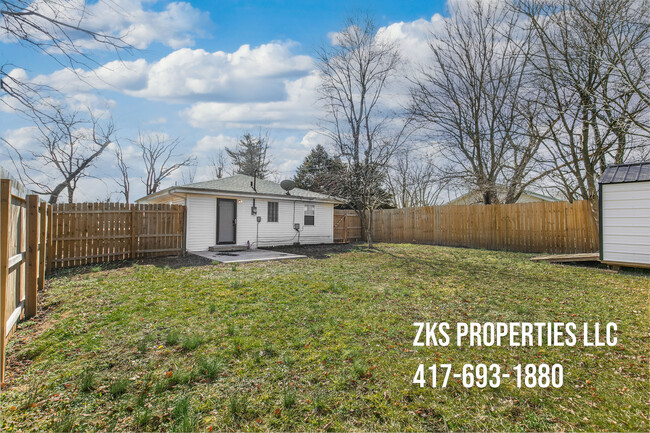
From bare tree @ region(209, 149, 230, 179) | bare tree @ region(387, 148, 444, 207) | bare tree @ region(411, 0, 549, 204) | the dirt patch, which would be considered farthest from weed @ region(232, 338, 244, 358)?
bare tree @ region(209, 149, 230, 179)

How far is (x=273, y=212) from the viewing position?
13.9 m

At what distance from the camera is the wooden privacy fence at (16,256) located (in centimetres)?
261

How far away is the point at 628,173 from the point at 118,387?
10.5 metres

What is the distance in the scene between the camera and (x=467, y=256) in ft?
34.8

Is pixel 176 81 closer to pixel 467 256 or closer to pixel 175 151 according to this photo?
pixel 467 256

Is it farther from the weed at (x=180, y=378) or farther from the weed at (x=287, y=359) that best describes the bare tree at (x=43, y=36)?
the weed at (x=287, y=359)

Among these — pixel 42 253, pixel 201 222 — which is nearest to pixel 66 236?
pixel 42 253

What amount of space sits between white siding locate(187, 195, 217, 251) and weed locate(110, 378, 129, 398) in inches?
359

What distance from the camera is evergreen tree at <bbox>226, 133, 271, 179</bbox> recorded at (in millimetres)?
31050

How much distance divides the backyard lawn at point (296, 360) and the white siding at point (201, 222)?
17.7 ft

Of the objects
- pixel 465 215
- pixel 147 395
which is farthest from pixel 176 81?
pixel 465 215

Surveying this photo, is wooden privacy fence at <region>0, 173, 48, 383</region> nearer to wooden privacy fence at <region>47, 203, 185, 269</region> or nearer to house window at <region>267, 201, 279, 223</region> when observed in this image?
wooden privacy fence at <region>47, 203, 185, 269</region>

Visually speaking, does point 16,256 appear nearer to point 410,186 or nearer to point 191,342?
point 191,342

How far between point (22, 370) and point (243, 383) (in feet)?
6.55
